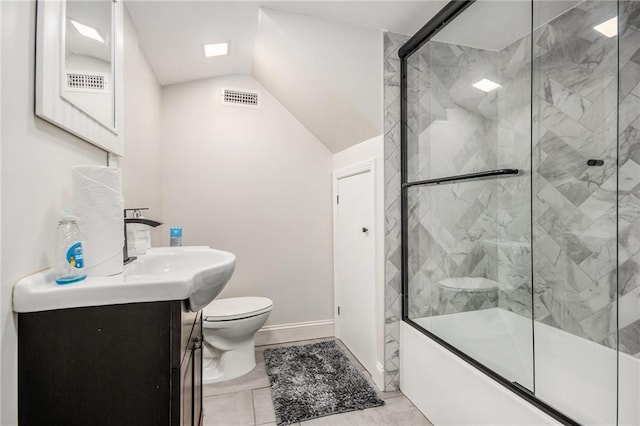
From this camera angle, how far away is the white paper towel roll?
34.8 inches

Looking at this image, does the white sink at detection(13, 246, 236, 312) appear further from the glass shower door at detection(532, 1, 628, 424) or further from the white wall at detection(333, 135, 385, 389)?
the glass shower door at detection(532, 1, 628, 424)

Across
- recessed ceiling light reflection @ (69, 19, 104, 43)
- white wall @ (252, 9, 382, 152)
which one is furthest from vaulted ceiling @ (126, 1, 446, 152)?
recessed ceiling light reflection @ (69, 19, 104, 43)

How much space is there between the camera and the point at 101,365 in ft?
2.42

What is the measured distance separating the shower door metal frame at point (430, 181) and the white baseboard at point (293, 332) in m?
1.00

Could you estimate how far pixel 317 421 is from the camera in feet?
5.61

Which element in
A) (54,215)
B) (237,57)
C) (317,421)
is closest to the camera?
(54,215)

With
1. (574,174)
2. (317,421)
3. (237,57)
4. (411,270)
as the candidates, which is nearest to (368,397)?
(317,421)

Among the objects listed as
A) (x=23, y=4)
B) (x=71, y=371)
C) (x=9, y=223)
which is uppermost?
(x=23, y=4)

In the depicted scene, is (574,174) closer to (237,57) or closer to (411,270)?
(411,270)

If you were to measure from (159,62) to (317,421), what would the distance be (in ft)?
8.13

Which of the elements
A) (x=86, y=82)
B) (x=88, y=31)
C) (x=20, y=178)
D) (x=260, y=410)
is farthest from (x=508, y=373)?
(x=88, y=31)

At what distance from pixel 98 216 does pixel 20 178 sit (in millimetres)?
203

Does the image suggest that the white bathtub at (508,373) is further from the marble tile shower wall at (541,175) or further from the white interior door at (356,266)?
the white interior door at (356,266)

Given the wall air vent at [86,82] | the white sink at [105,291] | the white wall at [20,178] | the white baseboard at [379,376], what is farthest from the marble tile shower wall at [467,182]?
the white wall at [20,178]
